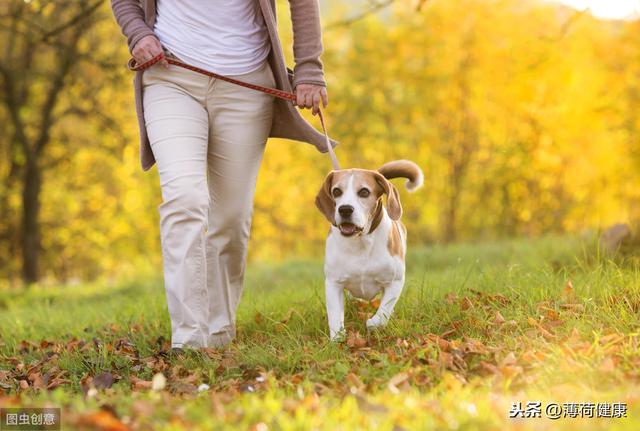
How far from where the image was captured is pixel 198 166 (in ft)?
12.9

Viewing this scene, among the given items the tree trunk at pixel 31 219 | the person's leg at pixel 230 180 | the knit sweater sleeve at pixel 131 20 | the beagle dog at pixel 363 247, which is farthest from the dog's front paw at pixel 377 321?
the tree trunk at pixel 31 219

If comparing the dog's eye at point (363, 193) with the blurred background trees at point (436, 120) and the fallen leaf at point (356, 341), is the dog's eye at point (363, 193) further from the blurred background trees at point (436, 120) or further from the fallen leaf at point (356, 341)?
the blurred background trees at point (436, 120)

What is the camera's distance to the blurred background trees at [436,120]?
12352mm

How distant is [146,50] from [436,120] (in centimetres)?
1129

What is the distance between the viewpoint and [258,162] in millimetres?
4324

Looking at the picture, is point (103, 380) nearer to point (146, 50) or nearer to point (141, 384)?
point (141, 384)

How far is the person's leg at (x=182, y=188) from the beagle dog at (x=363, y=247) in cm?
69

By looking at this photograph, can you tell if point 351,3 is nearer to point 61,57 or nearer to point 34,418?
point 61,57

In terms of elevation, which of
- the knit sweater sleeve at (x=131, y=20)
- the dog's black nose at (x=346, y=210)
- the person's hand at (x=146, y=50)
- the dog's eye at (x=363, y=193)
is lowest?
the dog's black nose at (x=346, y=210)

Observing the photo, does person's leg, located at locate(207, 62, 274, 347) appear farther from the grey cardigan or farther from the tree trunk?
the tree trunk

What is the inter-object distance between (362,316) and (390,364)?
3.68 feet

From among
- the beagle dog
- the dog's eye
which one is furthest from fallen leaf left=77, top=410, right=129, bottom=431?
the dog's eye

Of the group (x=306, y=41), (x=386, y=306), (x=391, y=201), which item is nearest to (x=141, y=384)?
(x=386, y=306)

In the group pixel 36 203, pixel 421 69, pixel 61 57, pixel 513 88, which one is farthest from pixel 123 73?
pixel 513 88
